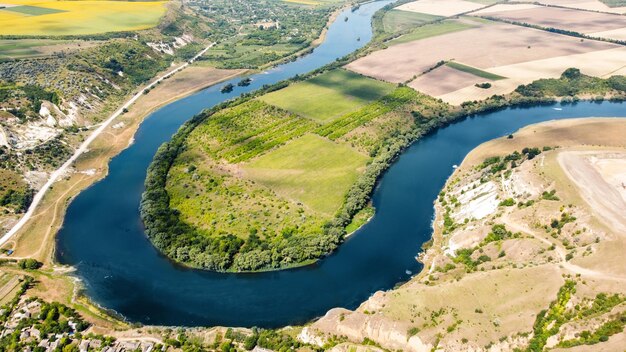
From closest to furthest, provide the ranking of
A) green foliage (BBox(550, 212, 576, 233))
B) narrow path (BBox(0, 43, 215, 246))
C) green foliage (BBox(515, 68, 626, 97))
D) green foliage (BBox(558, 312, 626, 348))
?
green foliage (BBox(558, 312, 626, 348))
green foliage (BBox(550, 212, 576, 233))
narrow path (BBox(0, 43, 215, 246))
green foliage (BBox(515, 68, 626, 97))

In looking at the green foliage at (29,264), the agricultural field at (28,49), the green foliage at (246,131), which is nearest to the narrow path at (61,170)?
the green foliage at (29,264)

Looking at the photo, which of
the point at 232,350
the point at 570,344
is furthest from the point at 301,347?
the point at 570,344

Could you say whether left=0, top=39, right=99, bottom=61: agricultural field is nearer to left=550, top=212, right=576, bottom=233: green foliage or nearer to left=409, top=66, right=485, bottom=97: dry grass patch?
left=409, top=66, right=485, bottom=97: dry grass patch

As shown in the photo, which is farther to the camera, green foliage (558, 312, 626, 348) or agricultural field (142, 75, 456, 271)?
agricultural field (142, 75, 456, 271)

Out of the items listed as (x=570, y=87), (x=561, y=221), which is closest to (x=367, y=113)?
(x=561, y=221)

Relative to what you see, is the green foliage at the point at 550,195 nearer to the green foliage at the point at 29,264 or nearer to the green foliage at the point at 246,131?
the green foliage at the point at 246,131

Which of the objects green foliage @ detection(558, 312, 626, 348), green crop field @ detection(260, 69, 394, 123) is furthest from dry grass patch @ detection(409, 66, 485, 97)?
green foliage @ detection(558, 312, 626, 348)

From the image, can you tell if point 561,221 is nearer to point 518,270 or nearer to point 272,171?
point 518,270
